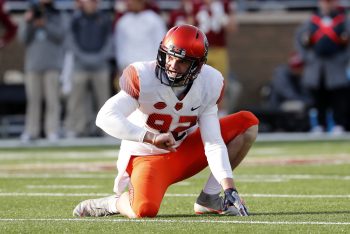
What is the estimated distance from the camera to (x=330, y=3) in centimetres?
1577

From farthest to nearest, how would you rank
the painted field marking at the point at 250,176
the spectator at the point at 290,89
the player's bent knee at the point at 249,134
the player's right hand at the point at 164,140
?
1. the spectator at the point at 290,89
2. the painted field marking at the point at 250,176
3. the player's bent knee at the point at 249,134
4. the player's right hand at the point at 164,140

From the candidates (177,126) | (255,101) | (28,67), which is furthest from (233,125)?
(255,101)

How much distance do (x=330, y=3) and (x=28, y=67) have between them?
432cm

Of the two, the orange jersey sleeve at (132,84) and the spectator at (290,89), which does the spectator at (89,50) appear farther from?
the orange jersey sleeve at (132,84)

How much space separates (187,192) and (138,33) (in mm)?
6397

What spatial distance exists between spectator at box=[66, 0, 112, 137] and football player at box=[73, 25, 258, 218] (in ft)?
26.5

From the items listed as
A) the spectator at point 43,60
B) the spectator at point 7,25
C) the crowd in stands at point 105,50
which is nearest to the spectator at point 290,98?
the crowd in stands at point 105,50

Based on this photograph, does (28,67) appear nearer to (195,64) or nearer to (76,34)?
(76,34)

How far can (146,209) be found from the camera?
645cm

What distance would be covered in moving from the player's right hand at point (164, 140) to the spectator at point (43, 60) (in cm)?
853

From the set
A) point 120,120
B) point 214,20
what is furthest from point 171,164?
point 214,20

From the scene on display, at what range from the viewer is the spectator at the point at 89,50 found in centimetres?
1491

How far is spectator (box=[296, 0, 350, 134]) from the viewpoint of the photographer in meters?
15.8

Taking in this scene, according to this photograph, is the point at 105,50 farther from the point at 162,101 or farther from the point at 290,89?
the point at 162,101
